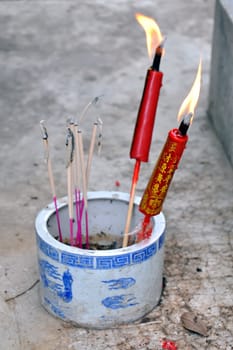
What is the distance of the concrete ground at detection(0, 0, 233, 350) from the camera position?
2320 mm

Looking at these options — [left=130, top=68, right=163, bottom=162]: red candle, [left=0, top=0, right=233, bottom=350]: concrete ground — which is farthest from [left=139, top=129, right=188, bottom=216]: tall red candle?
[left=0, top=0, right=233, bottom=350]: concrete ground

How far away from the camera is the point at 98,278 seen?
2.17 m

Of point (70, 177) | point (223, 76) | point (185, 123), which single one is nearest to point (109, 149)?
point (223, 76)

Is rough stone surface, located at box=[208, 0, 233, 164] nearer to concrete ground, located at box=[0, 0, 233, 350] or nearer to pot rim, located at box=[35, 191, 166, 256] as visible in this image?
concrete ground, located at box=[0, 0, 233, 350]

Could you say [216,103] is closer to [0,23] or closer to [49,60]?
[49,60]

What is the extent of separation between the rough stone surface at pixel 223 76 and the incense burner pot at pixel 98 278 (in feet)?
3.28

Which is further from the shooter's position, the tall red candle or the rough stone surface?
the rough stone surface

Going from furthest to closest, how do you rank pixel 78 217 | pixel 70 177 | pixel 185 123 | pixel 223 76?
pixel 223 76
pixel 78 217
pixel 70 177
pixel 185 123

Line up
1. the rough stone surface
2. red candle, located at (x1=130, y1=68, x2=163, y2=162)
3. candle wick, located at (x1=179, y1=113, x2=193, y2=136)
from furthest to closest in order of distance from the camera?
the rough stone surface < red candle, located at (x1=130, y1=68, x2=163, y2=162) < candle wick, located at (x1=179, y1=113, x2=193, y2=136)

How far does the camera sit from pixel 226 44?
3.21 metres

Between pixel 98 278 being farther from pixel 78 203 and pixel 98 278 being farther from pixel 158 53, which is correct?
pixel 158 53

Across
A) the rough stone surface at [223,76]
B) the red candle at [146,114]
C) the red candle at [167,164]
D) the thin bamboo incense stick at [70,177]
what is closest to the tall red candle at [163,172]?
the red candle at [167,164]

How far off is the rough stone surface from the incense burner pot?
3.28 ft

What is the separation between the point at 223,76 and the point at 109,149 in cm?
60
